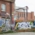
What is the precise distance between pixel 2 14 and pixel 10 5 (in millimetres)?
282

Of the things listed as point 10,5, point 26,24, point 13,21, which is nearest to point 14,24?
point 13,21

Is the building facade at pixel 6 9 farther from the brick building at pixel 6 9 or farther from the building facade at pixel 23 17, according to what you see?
the building facade at pixel 23 17

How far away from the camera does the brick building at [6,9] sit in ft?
8.39

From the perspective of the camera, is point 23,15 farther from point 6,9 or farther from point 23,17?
point 6,9

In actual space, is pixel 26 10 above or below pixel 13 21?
above

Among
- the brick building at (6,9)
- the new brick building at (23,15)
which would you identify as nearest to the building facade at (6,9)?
the brick building at (6,9)

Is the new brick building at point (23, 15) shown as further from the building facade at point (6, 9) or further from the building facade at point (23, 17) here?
the building facade at point (6, 9)

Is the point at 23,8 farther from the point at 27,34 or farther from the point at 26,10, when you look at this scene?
the point at 27,34

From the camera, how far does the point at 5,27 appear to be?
256 cm

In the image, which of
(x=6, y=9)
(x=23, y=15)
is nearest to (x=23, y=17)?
(x=23, y=15)

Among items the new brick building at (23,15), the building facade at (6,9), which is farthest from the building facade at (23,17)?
the building facade at (6,9)

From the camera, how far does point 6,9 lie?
102 inches

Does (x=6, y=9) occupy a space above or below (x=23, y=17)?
above

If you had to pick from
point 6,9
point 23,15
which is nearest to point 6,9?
point 6,9
